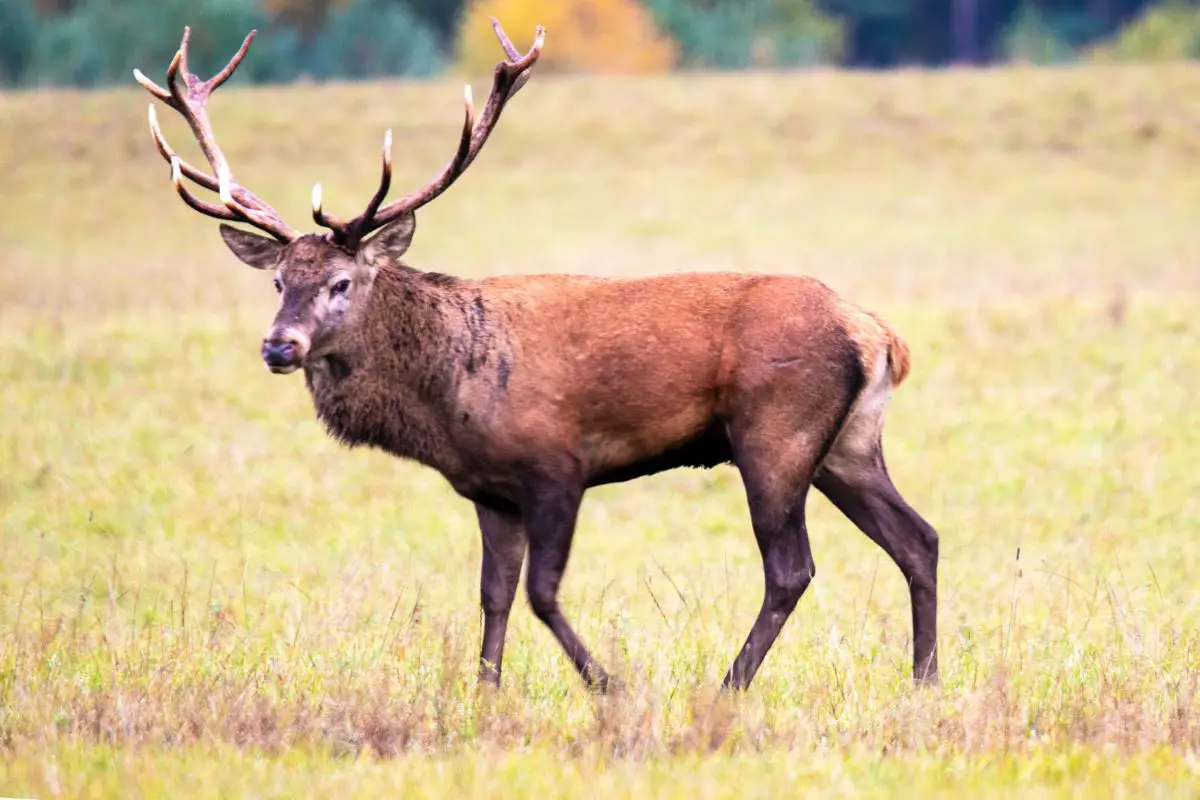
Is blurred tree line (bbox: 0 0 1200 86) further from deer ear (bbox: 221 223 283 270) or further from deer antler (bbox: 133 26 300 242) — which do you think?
deer ear (bbox: 221 223 283 270)

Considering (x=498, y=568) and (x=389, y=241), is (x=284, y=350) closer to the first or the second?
(x=389, y=241)

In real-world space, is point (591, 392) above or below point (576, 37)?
below

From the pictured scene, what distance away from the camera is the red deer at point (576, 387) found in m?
7.41

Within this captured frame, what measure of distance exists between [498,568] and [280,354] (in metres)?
1.32

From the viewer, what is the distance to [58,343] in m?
17.8

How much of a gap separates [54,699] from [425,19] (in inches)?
2569

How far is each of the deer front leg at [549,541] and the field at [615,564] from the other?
0.90 ft

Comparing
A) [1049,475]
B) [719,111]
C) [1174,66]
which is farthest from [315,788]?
[1174,66]

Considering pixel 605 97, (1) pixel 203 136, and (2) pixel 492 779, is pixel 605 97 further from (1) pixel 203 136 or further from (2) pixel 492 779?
(2) pixel 492 779

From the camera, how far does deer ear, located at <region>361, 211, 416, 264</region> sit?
7.80m

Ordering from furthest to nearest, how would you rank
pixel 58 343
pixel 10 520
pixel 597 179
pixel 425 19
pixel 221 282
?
pixel 425 19 < pixel 597 179 < pixel 221 282 < pixel 58 343 < pixel 10 520

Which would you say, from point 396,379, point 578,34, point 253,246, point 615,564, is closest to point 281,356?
point 396,379

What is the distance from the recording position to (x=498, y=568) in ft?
25.7

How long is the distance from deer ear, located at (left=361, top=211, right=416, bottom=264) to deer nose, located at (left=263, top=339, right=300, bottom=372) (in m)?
0.65
